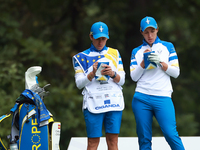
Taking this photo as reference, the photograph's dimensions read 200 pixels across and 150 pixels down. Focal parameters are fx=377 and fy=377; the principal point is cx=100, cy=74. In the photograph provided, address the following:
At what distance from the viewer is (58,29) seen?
10.2m

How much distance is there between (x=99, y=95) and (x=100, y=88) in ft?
0.25

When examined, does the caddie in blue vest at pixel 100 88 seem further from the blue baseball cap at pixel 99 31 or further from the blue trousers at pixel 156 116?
the blue trousers at pixel 156 116

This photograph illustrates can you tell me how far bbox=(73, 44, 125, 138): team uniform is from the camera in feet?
12.7

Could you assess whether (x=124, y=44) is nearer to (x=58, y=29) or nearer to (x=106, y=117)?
(x=58, y=29)

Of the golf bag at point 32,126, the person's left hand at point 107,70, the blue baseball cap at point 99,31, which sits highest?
the blue baseball cap at point 99,31

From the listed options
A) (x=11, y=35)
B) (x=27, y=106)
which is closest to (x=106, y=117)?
(x=27, y=106)

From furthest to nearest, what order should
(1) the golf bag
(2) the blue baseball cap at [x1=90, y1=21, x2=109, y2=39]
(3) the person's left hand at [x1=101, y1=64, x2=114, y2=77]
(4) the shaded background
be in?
(4) the shaded background → (2) the blue baseball cap at [x1=90, y1=21, x2=109, y2=39] → (3) the person's left hand at [x1=101, y1=64, x2=114, y2=77] → (1) the golf bag

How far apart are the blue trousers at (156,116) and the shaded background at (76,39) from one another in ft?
15.8

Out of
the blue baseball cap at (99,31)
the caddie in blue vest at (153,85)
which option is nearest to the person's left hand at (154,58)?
the caddie in blue vest at (153,85)

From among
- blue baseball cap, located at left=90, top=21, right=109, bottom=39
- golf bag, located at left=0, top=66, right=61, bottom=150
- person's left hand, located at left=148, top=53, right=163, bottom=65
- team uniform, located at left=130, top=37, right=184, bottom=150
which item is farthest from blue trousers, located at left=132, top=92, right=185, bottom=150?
golf bag, located at left=0, top=66, right=61, bottom=150

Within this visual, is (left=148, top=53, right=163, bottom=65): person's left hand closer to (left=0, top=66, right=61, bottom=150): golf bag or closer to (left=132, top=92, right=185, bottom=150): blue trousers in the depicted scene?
(left=132, top=92, right=185, bottom=150): blue trousers

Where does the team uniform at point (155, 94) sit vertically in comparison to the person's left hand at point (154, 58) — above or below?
below

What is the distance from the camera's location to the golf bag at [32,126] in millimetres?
3686

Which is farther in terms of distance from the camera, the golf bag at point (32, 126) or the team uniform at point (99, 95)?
the team uniform at point (99, 95)
